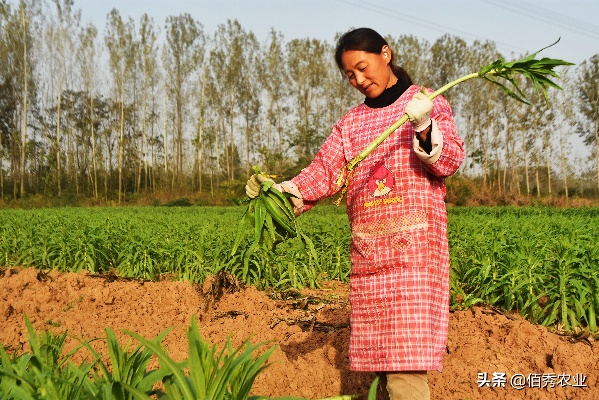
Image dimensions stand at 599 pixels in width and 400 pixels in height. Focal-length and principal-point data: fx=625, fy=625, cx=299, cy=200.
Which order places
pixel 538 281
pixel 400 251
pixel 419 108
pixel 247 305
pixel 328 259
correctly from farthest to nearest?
pixel 328 259 → pixel 247 305 → pixel 538 281 → pixel 400 251 → pixel 419 108

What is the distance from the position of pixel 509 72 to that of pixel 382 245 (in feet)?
2.77

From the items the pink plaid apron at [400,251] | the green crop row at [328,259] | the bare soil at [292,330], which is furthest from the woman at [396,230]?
the bare soil at [292,330]

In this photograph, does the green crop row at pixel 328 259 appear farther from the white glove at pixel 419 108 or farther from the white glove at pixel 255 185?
the white glove at pixel 419 108

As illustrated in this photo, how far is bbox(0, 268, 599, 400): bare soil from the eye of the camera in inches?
130

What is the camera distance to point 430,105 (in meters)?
2.07

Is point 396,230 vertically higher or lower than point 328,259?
→ higher

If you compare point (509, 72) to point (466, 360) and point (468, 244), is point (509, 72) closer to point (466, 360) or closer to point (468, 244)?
point (466, 360)

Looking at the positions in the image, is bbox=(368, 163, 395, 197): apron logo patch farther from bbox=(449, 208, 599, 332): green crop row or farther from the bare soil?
bbox=(449, 208, 599, 332): green crop row

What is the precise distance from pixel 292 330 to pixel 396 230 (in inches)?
77.7

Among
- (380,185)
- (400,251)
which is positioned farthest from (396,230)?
(380,185)

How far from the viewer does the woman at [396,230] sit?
2285 millimetres

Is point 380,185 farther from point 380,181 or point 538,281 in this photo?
point 538,281

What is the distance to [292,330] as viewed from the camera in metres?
4.14

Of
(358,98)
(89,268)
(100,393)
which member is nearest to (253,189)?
(100,393)
